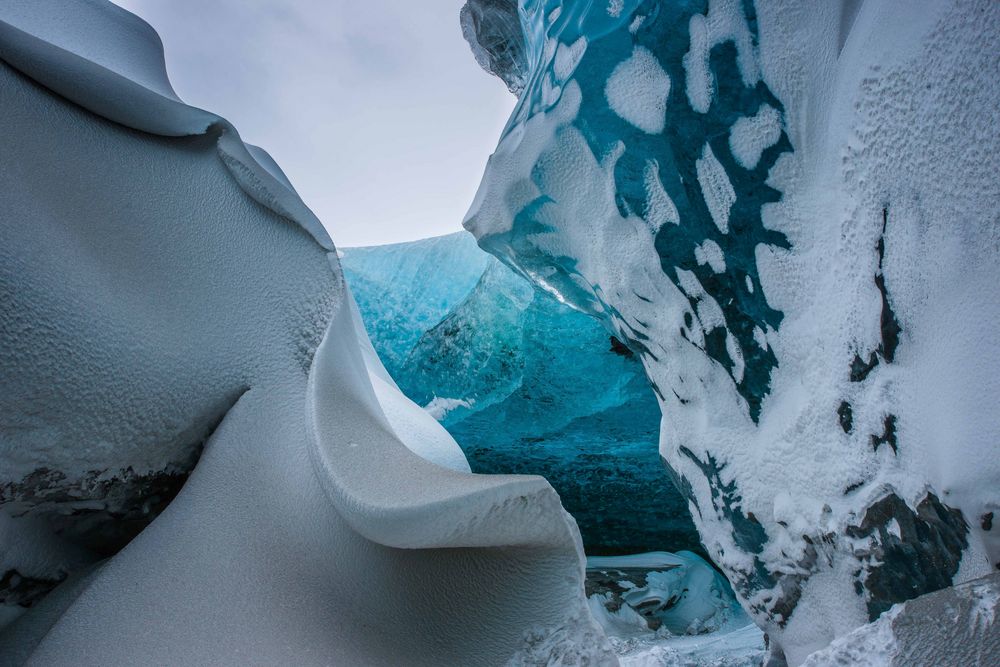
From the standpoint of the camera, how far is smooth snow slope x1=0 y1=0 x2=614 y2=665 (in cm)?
62

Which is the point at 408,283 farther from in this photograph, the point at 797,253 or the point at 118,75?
the point at 797,253

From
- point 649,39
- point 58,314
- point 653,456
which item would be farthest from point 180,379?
point 653,456

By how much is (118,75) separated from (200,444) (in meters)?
0.49

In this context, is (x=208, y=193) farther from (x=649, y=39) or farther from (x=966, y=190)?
(x=966, y=190)

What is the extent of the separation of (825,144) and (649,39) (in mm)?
336

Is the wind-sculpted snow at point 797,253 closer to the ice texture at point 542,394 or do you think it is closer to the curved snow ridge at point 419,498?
the curved snow ridge at point 419,498

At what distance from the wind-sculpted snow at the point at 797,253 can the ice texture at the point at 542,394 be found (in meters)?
1.53

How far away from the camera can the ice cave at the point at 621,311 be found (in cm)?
60

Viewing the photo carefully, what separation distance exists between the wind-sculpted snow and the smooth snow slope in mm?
392

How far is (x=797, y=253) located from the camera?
843mm

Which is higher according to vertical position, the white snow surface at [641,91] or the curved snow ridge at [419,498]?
the white snow surface at [641,91]

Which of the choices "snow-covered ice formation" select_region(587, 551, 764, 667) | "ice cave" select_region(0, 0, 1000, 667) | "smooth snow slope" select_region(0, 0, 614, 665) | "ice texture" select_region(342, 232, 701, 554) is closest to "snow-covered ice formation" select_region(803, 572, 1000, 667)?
"ice cave" select_region(0, 0, 1000, 667)

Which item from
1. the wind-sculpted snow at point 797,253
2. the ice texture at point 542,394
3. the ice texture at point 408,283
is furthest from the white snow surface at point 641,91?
the ice texture at point 408,283

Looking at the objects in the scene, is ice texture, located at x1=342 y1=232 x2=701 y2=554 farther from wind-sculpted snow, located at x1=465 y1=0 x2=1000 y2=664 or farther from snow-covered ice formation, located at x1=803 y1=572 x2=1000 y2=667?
snow-covered ice formation, located at x1=803 y1=572 x2=1000 y2=667
